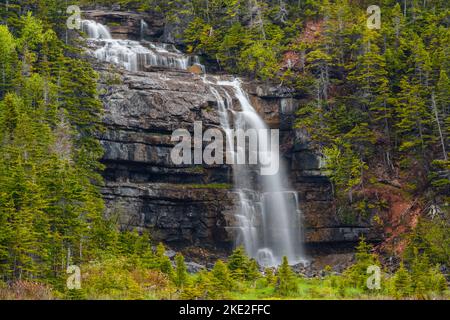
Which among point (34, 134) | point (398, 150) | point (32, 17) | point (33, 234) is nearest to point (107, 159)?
point (34, 134)

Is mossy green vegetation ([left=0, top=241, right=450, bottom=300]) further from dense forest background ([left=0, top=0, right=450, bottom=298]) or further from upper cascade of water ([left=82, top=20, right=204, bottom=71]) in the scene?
upper cascade of water ([left=82, top=20, right=204, bottom=71])

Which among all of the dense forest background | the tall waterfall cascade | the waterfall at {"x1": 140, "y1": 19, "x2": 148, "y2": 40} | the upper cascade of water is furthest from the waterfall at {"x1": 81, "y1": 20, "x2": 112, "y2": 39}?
the waterfall at {"x1": 140, "y1": 19, "x2": 148, "y2": 40}

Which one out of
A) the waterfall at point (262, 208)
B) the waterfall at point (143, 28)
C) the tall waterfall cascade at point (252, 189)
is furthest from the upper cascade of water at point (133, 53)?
the waterfall at point (262, 208)

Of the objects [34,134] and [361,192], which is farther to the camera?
[361,192]

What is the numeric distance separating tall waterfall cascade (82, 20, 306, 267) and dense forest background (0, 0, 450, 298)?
363cm

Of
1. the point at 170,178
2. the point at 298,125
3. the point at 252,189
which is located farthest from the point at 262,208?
the point at 298,125

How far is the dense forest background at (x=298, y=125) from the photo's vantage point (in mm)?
36594

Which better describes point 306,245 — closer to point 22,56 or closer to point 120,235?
point 120,235

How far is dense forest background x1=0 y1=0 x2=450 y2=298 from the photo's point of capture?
36.6m

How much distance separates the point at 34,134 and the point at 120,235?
26.8ft

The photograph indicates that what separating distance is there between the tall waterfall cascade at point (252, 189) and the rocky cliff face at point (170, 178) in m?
0.80

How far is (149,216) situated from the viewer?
54.7 meters

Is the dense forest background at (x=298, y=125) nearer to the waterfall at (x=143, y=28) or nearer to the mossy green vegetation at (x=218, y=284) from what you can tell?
the mossy green vegetation at (x=218, y=284)
